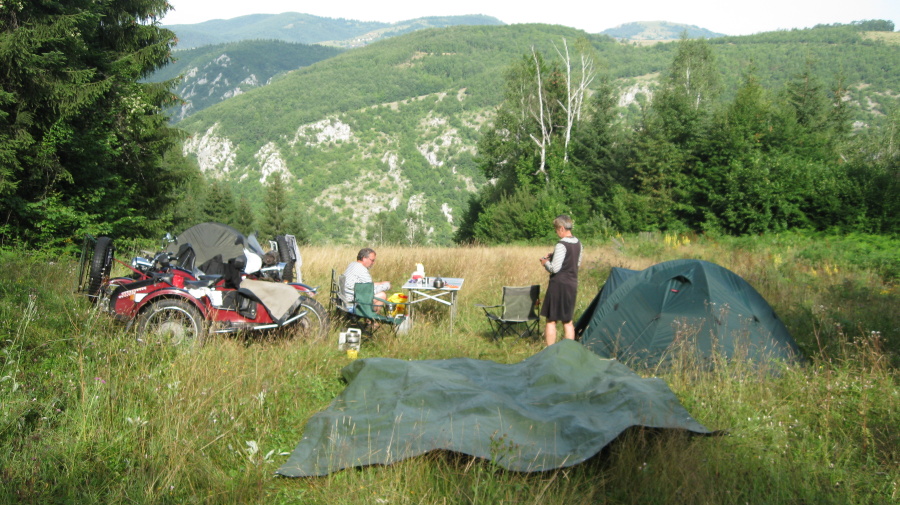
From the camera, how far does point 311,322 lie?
6543 millimetres

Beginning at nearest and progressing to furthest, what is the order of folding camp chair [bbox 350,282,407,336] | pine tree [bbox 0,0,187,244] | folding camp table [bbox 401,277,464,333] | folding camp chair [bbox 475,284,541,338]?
folding camp chair [bbox 350,282,407,336] → folding camp chair [bbox 475,284,541,338] → folding camp table [bbox 401,277,464,333] → pine tree [bbox 0,0,187,244]

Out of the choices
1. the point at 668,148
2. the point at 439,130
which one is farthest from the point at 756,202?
the point at 439,130

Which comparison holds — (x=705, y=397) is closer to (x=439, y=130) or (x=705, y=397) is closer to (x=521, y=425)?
(x=521, y=425)

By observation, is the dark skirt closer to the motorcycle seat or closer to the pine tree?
the motorcycle seat

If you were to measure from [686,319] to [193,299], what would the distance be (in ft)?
15.7

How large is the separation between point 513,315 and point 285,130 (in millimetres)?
123205

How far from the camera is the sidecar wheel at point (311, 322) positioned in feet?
21.0

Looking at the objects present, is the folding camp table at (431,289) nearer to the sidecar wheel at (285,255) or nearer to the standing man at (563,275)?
the standing man at (563,275)

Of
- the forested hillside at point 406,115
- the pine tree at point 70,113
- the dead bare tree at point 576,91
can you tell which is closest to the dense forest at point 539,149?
the pine tree at point 70,113

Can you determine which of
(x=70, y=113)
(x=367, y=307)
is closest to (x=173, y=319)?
(x=367, y=307)

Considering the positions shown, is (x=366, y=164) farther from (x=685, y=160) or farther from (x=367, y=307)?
(x=367, y=307)

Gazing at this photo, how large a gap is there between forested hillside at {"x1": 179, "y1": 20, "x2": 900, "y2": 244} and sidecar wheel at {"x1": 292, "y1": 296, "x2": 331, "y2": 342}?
69954mm

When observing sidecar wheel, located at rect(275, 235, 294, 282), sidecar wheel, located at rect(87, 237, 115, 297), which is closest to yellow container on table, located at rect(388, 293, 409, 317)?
sidecar wheel, located at rect(275, 235, 294, 282)

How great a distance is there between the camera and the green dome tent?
5.65 m
